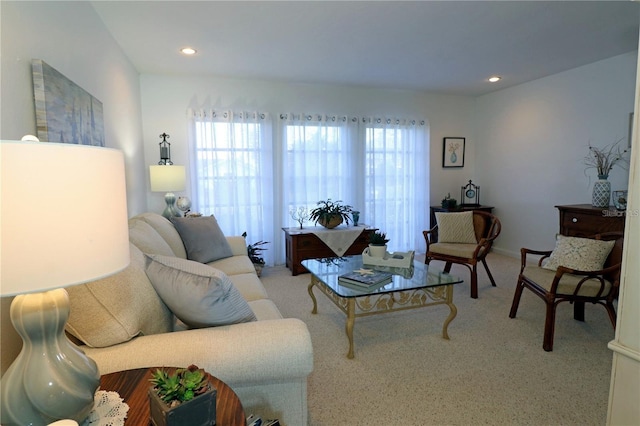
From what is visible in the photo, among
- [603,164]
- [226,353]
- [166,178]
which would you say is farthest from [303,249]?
[603,164]

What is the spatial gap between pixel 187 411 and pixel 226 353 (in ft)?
1.22

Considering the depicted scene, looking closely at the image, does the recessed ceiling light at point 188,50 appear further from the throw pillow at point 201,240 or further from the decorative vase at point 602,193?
the decorative vase at point 602,193

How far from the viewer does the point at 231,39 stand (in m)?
3.00

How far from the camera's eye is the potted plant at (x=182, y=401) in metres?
0.84

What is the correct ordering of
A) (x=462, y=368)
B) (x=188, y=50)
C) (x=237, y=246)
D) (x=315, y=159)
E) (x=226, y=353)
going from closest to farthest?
(x=226, y=353)
(x=462, y=368)
(x=188, y=50)
(x=237, y=246)
(x=315, y=159)

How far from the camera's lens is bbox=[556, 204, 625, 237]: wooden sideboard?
3234 millimetres

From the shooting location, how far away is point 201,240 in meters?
2.99

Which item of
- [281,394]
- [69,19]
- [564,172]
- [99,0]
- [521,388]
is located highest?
[99,0]

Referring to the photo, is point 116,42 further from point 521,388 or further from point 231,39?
point 521,388

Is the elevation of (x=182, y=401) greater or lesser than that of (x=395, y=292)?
greater

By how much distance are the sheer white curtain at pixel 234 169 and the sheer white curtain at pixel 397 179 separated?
1410mm

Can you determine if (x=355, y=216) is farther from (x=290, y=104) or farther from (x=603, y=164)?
(x=603, y=164)

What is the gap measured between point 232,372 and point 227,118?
361cm

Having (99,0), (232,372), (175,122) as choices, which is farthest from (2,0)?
(175,122)
